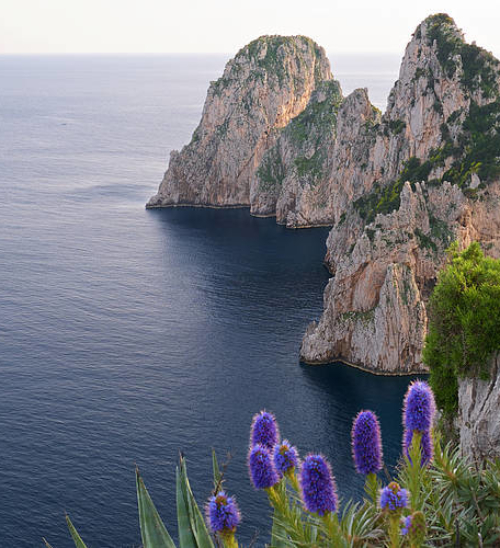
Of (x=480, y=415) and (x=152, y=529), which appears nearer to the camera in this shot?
(x=152, y=529)

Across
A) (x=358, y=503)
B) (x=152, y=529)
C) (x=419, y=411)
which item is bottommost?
(x=152, y=529)

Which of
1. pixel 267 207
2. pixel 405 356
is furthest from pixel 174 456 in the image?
pixel 267 207

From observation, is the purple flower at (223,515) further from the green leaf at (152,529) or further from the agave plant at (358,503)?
the green leaf at (152,529)

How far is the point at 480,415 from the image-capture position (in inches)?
1446

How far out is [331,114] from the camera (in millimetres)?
185000

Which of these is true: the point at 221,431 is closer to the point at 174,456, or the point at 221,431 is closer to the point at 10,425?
the point at 174,456

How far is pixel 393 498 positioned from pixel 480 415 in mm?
27482

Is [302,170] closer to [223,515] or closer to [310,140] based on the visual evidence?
[310,140]

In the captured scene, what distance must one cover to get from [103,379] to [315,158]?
109698 mm

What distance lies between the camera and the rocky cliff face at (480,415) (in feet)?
113

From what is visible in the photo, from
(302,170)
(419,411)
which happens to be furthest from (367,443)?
(302,170)

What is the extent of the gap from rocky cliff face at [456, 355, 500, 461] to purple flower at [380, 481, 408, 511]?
75.3 ft

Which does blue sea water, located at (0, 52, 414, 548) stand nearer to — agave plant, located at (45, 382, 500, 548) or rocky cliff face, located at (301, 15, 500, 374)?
rocky cliff face, located at (301, 15, 500, 374)

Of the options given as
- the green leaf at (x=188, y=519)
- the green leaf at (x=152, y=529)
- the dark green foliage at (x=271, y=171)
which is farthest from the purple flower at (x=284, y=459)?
the dark green foliage at (x=271, y=171)
